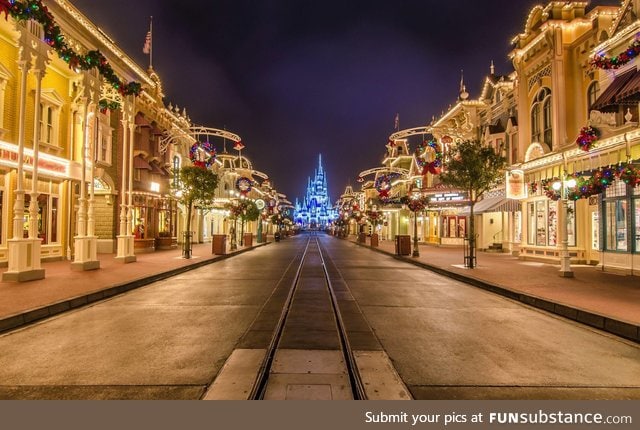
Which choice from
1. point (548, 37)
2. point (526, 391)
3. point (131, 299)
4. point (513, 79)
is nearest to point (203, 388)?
point (526, 391)

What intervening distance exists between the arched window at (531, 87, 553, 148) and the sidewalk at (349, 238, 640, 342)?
23.4 ft

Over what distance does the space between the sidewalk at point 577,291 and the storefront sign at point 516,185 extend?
530cm

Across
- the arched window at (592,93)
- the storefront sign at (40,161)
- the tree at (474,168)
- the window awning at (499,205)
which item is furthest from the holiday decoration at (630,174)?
the storefront sign at (40,161)

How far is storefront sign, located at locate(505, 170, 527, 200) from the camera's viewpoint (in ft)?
79.7

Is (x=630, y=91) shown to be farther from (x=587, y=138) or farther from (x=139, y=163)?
(x=139, y=163)

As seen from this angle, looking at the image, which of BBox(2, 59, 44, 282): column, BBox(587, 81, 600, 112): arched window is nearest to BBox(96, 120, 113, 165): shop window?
BBox(2, 59, 44, 282): column

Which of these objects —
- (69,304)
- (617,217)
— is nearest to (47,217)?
(69,304)

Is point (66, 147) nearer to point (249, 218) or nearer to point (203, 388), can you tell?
point (203, 388)

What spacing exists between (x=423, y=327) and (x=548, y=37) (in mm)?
19772

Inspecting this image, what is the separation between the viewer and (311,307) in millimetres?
10656

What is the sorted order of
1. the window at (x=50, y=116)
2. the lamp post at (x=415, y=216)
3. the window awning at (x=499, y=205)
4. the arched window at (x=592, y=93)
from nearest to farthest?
the arched window at (x=592, y=93), the window at (x=50, y=116), the window awning at (x=499, y=205), the lamp post at (x=415, y=216)

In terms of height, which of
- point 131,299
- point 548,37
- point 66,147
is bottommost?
point 131,299

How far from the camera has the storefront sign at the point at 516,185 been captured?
24.3 m

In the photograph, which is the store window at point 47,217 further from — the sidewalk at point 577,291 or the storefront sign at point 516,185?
the storefront sign at point 516,185
